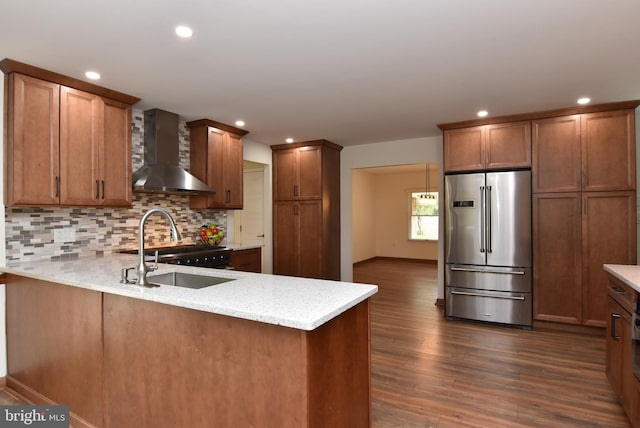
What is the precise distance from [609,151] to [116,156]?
487cm

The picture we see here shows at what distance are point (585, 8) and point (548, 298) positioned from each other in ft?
9.98

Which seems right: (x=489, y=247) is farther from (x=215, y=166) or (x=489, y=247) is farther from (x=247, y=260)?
(x=215, y=166)

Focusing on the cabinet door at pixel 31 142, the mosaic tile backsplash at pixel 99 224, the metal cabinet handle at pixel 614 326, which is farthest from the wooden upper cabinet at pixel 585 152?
the cabinet door at pixel 31 142

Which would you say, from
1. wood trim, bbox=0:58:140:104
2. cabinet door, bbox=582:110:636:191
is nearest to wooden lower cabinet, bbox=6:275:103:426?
wood trim, bbox=0:58:140:104

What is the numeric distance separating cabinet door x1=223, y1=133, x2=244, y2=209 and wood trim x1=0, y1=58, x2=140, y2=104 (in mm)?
1329

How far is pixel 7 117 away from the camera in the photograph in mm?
2574

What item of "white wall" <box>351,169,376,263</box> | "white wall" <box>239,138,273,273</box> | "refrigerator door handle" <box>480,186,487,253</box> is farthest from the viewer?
"white wall" <box>351,169,376,263</box>

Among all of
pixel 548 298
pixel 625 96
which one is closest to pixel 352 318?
pixel 548 298

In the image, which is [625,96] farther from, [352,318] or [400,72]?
[352,318]

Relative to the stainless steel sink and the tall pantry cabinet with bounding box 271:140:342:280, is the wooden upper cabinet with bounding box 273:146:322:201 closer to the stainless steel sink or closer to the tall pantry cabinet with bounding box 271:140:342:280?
the tall pantry cabinet with bounding box 271:140:342:280

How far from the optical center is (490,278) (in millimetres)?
4074

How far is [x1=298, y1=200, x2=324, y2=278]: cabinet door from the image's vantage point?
5.32 m

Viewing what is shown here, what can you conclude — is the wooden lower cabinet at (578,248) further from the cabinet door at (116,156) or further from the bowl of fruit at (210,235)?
the cabinet door at (116,156)

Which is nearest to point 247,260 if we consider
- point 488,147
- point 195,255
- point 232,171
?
point 195,255
